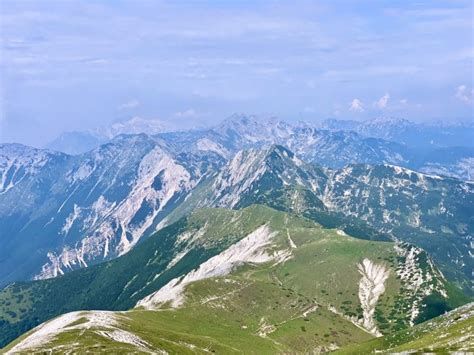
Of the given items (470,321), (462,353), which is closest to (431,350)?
(462,353)

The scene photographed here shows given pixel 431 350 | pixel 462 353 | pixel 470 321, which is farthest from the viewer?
pixel 470 321

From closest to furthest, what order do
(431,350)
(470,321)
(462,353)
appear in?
(462,353)
(431,350)
(470,321)

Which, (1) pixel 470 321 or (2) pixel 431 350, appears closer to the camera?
(2) pixel 431 350

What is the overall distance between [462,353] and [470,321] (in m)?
45.6

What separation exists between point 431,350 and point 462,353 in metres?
13.4

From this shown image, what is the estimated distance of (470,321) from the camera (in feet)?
615

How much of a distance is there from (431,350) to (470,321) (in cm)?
3725

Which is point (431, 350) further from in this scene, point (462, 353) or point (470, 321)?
point (470, 321)

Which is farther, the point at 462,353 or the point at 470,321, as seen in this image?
the point at 470,321

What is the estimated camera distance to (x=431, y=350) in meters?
159

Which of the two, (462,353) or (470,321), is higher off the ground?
(462,353)

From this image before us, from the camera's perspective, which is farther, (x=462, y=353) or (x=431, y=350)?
(x=431, y=350)
